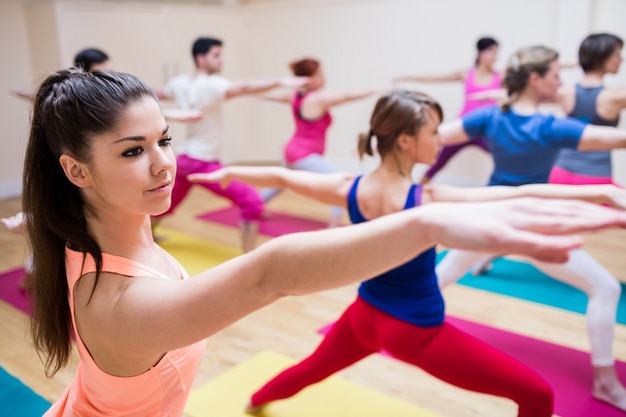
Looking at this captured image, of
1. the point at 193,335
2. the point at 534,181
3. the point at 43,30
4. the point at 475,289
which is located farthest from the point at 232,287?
the point at 43,30

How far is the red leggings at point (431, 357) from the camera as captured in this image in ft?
5.34

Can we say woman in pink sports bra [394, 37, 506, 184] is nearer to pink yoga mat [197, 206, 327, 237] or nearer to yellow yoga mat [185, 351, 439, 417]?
pink yoga mat [197, 206, 327, 237]

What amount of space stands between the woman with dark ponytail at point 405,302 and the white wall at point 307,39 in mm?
3810

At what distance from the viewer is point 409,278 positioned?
179cm

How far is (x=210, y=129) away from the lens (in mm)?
3951

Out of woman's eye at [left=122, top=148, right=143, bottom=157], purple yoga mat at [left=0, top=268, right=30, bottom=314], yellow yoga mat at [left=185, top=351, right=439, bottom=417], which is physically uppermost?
woman's eye at [left=122, top=148, right=143, bottom=157]

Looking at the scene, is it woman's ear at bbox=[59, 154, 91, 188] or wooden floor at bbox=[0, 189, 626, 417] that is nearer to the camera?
woman's ear at bbox=[59, 154, 91, 188]

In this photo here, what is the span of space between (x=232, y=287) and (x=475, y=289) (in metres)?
2.91

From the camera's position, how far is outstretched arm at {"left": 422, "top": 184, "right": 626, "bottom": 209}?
135 centimetres

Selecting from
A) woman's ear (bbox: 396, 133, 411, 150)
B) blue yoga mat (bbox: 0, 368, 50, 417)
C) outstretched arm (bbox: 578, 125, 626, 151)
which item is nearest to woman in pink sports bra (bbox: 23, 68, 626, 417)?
woman's ear (bbox: 396, 133, 411, 150)

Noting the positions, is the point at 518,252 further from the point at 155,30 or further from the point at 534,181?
the point at 155,30

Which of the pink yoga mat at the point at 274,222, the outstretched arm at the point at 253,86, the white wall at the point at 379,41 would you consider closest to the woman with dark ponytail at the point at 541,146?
the outstretched arm at the point at 253,86

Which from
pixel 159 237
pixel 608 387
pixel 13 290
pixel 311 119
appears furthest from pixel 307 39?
pixel 608 387

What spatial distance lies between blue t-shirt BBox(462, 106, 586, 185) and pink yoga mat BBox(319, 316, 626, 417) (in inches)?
31.2
